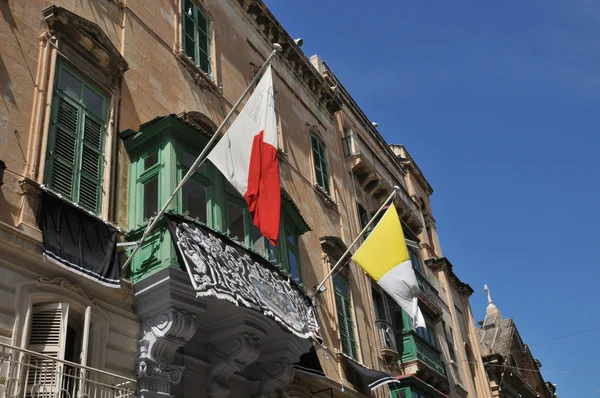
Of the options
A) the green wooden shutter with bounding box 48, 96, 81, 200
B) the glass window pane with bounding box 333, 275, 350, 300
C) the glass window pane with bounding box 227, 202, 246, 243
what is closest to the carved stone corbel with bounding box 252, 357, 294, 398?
the glass window pane with bounding box 227, 202, 246, 243

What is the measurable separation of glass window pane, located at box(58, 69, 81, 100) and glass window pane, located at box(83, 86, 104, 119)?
0.15 meters

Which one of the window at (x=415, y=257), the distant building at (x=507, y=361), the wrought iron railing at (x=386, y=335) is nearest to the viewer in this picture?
the wrought iron railing at (x=386, y=335)

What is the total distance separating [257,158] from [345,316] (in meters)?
7.64

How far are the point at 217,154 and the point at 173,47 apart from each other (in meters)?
5.19

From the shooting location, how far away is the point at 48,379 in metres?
8.30

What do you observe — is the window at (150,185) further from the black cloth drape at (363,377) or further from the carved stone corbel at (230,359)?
the black cloth drape at (363,377)

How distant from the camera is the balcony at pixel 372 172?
82.1 feet

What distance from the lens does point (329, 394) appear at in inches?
599

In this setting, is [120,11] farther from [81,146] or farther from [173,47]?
[81,146]

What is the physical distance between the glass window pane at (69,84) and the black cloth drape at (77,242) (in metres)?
2.39

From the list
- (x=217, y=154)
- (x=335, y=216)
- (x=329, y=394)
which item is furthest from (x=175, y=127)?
(x=335, y=216)

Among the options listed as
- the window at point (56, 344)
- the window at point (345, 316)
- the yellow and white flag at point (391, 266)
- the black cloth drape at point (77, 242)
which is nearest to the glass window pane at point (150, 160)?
the black cloth drape at point (77, 242)

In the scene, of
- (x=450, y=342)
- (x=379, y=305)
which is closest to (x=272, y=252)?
(x=379, y=305)

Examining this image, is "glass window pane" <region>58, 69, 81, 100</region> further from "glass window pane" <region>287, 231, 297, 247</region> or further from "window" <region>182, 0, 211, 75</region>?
"glass window pane" <region>287, 231, 297, 247</region>
